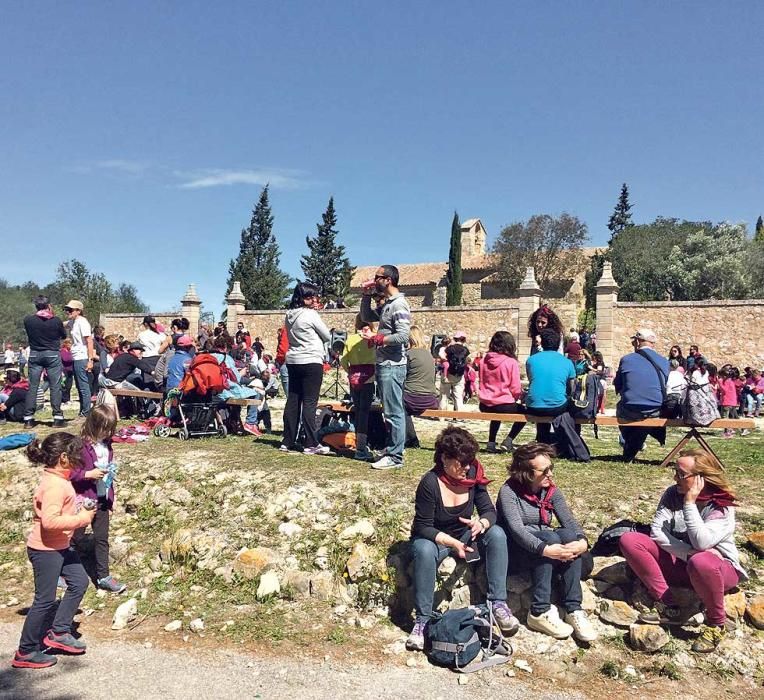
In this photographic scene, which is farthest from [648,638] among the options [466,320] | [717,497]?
[466,320]

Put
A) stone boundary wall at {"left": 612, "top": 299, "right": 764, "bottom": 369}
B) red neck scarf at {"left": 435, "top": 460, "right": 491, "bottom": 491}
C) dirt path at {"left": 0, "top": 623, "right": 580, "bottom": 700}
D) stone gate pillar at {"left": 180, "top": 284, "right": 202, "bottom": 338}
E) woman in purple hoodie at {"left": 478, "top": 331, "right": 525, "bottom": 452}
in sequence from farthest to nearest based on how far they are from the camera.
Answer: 1. stone gate pillar at {"left": 180, "top": 284, "right": 202, "bottom": 338}
2. stone boundary wall at {"left": 612, "top": 299, "right": 764, "bottom": 369}
3. woman in purple hoodie at {"left": 478, "top": 331, "right": 525, "bottom": 452}
4. red neck scarf at {"left": 435, "top": 460, "right": 491, "bottom": 491}
5. dirt path at {"left": 0, "top": 623, "right": 580, "bottom": 700}

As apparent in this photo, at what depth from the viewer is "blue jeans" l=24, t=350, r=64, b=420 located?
848 centimetres

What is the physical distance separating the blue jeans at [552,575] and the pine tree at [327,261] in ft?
150

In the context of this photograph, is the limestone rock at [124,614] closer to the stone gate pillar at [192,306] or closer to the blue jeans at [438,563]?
the blue jeans at [438,563]

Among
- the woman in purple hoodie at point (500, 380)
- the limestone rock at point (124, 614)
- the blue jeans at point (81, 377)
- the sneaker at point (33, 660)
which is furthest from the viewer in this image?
the blue jeans at point (81, 377)

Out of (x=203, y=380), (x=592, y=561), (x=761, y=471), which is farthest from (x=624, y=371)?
(x=203, y=380)

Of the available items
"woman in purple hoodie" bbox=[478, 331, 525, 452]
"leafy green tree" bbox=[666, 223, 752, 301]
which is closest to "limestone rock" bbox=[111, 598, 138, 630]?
"woman in purple hoodie" bbox=[478, 331, 525, 452]

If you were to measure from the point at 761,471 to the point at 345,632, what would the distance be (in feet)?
15.8

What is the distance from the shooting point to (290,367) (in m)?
6.73

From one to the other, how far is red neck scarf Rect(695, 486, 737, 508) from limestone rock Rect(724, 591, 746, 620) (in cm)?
64

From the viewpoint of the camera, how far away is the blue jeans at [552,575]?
13.4 ft

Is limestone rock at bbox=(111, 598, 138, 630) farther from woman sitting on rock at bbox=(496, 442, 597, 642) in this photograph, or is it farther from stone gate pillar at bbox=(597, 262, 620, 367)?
stone gate pillar at bbox=(597, 262, 620, 367)

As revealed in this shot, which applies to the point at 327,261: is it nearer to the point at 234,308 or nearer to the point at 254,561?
the point at 234,308

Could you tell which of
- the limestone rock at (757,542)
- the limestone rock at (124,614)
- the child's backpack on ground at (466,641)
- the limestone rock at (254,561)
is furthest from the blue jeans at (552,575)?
the limestone rock at (124,614)
